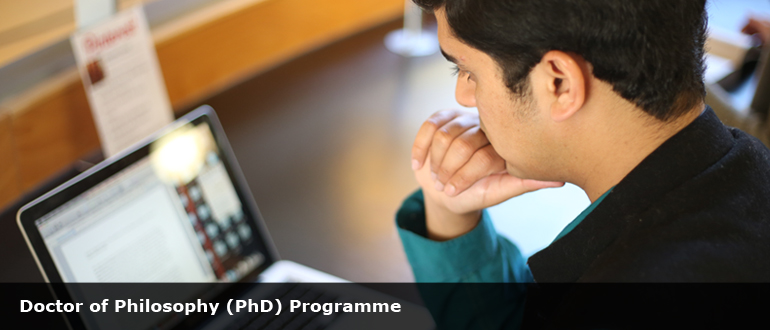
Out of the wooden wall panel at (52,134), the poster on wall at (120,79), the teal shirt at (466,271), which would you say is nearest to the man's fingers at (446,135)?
the teal shirt at (466,271)

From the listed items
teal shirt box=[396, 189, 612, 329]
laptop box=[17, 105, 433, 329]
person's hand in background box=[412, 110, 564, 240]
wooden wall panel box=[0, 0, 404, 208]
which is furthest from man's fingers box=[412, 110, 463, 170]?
wooden wall panel box=[0, 0, 404, 208]

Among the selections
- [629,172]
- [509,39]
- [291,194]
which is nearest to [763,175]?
[629,172]

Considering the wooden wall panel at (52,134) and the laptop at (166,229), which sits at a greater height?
the wooden wall panel at (52,134)

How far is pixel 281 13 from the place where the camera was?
1.71 metres

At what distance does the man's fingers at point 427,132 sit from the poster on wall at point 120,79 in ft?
1.54

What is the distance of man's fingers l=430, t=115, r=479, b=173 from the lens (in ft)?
3.11

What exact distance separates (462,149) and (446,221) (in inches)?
5.9

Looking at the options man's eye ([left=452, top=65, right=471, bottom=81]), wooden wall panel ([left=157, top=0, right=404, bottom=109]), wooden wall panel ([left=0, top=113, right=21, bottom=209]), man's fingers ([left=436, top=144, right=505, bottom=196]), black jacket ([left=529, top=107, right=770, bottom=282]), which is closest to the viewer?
black jacket ([left=529, top=107, right=770, bottom=282])

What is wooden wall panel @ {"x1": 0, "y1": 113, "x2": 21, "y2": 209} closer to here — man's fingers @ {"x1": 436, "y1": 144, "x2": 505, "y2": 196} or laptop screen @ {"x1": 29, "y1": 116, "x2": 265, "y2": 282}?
laptop screen @ {"x1": 29, "y1": 116, "x2": 265, "y2": 282}

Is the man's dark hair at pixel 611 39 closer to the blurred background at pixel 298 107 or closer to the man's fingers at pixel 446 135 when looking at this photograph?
the blurred background at pixel 298 107

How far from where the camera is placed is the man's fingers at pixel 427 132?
3.21ft

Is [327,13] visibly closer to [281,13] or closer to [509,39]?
[281,13]

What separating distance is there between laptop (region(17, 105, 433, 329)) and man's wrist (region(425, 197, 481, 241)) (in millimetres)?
128

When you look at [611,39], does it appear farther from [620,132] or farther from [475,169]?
[475,169]
